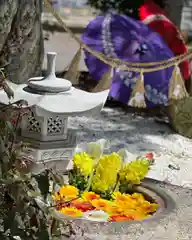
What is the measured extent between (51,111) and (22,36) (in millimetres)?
1749

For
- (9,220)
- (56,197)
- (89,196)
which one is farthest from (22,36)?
(9,220)

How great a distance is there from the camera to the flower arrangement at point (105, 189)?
255 cm

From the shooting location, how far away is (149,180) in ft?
9.50

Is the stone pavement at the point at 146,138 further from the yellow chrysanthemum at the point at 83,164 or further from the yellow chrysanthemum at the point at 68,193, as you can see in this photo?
the yellow chrysanthemum at the point at 68,193

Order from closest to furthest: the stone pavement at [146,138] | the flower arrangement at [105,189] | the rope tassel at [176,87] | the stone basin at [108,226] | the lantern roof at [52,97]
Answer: the stone basin at [108,226]
the flower arrangement at [105,189]
the lantern roof at [52,97]
the stone pavement at [146,138]
the rope tassel at [176,87]

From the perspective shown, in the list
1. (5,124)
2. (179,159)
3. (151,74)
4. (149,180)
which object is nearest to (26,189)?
(5,124)

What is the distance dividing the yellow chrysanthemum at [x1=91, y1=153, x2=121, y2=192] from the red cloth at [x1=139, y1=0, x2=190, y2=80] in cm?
371

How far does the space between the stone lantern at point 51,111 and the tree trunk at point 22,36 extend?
1.17 metres

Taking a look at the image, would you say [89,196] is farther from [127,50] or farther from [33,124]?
[127,50]

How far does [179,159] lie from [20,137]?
1751mm

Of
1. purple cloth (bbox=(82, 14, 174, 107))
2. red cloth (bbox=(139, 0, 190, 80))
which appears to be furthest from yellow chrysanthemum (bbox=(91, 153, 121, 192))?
red cloth (bbox=(139, 0, 190, 80))

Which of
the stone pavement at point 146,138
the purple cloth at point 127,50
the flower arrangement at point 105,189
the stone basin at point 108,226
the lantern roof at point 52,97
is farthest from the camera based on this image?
the purple cloth at point 127,50

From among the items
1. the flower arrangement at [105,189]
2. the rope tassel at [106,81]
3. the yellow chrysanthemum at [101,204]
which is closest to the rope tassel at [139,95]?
the rope tassel at [106,81]

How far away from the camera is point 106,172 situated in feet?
8.75
